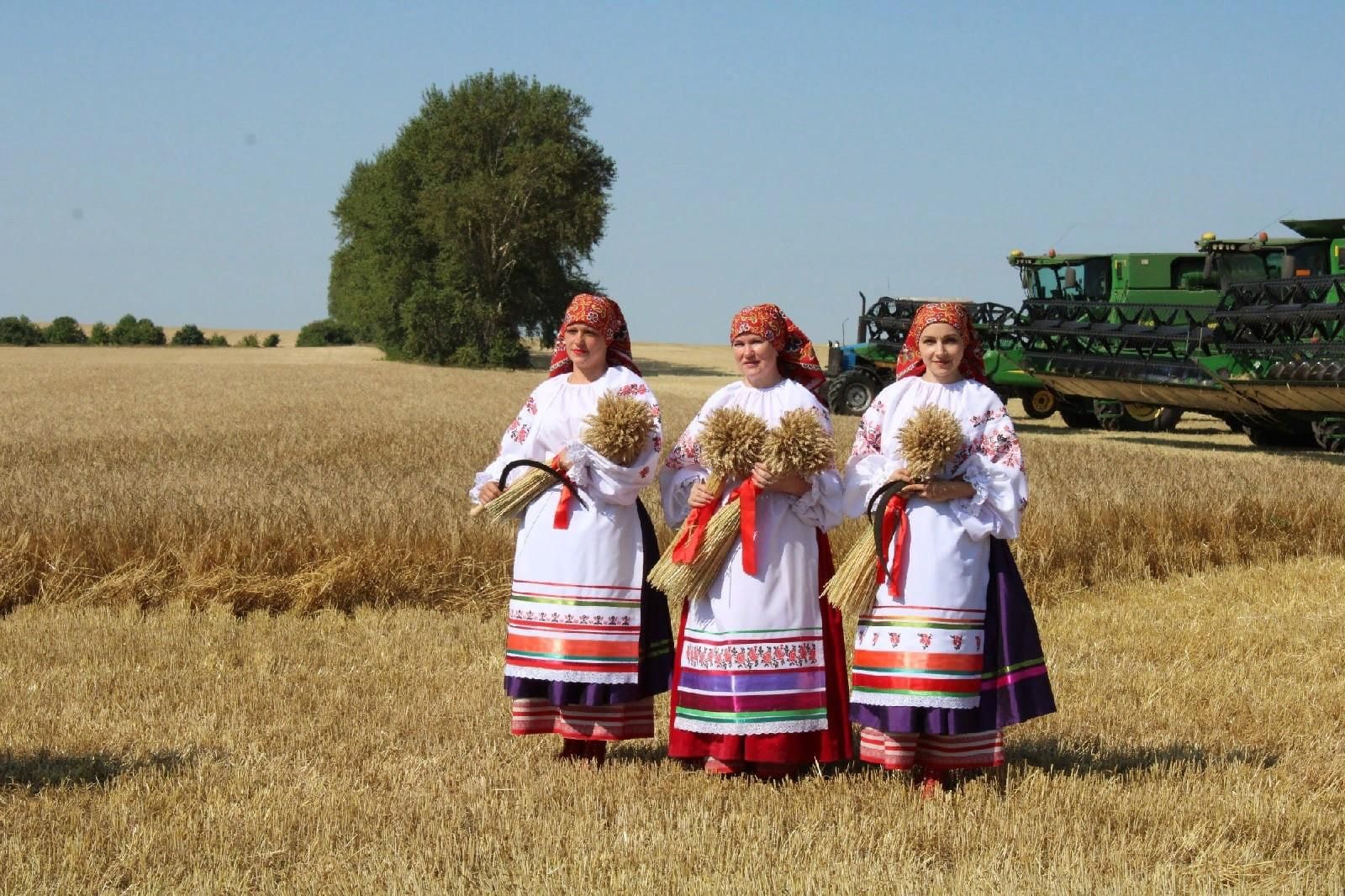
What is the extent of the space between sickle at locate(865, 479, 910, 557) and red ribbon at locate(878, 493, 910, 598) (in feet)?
0.05

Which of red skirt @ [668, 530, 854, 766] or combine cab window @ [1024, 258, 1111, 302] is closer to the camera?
red skirt @ [668, 530, 854, 766]

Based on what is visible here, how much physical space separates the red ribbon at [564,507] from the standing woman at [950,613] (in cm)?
110

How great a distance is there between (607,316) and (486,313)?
162 feet

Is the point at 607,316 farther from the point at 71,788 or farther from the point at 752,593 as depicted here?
the point at 71,788

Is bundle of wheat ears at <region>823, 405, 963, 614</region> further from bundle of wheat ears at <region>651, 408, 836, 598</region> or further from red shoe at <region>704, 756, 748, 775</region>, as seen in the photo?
red shoe at <region>704, 756, 748, 775</region>

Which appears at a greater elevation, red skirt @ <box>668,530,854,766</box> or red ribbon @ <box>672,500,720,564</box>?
red ribbon @ <box>672,500,720,564</box>

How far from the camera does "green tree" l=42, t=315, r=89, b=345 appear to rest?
81312mm

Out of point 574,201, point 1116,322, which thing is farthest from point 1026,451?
point 574,201

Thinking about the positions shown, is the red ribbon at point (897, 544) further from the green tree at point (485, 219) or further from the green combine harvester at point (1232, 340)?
the green tree at point (485, 219)

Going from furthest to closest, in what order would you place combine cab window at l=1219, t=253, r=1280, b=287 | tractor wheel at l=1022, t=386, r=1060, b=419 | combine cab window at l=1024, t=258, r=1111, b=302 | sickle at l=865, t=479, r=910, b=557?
tractor wheel at l=1022, t=386, r=1060, b=419
combine cab window at l=1024, t=258, r=1111, b=302
combine cab window at l=1219, t=253, r=1280, b=287
sickle at l=865, t=479, r=910, b=557

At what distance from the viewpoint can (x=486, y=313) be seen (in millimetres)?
55000

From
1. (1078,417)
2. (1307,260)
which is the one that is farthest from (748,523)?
(1078,417)

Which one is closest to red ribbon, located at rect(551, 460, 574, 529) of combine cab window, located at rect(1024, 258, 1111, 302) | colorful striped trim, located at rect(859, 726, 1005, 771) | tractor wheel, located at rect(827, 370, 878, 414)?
colorful striped trim, located at rect(859, 726, 1005, 771)

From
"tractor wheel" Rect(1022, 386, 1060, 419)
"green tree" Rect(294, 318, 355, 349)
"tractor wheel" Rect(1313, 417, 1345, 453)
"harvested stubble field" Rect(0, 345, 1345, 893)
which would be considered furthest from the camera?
"green tree" Rect(294, 318, 355, 349)
